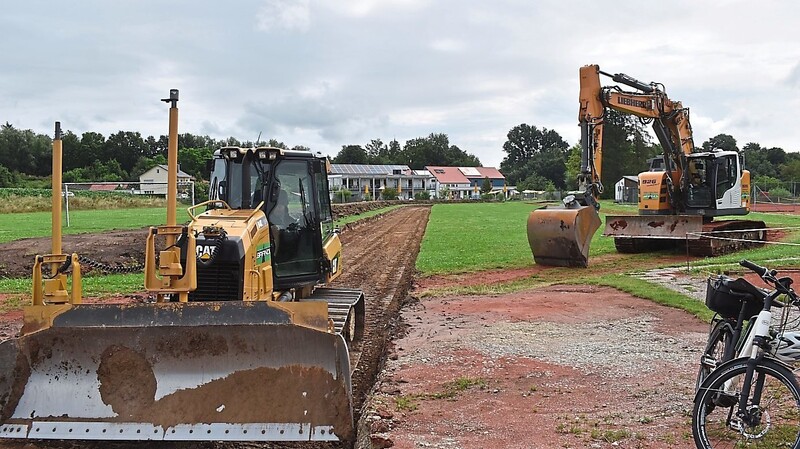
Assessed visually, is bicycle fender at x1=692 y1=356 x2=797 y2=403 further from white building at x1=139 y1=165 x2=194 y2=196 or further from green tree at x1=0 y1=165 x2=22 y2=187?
Answer: green tree at x1=0 y1=165 x2=22 y2=187

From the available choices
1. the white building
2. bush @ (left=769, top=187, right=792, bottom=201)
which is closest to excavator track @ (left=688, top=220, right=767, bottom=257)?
the white building

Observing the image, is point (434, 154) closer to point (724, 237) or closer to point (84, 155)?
point (84, 155)

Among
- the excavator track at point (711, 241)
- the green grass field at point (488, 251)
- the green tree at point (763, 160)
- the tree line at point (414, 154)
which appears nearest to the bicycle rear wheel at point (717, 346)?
the green grass field at point (488, 251)

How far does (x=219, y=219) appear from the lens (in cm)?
791

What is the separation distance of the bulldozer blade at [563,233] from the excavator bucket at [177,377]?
42.0 feet

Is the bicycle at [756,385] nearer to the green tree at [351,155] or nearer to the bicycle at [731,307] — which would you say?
the bicycle at [731,307]

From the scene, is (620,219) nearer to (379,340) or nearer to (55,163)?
(379,340)

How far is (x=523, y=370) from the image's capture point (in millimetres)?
7980

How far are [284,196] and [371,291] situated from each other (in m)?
6.53

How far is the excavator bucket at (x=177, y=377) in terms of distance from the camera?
5816 millimetres

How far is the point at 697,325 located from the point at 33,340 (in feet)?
28.2

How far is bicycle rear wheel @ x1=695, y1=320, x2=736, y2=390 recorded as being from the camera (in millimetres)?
5793

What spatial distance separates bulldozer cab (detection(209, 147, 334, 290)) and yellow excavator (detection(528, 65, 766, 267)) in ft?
33.2

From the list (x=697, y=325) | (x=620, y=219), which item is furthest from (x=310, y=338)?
(x=620, y=219)
